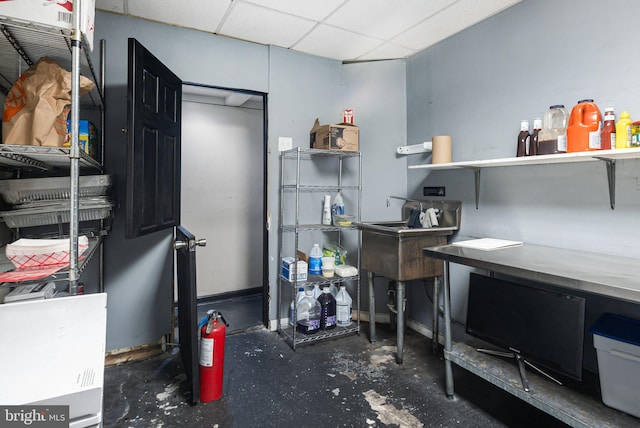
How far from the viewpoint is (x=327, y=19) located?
7.72 feet

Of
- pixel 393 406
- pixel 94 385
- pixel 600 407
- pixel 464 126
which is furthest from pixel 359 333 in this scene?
pixel 94 385

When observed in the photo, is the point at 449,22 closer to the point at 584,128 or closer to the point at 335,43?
the point at 335,43

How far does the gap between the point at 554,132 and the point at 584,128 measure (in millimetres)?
216

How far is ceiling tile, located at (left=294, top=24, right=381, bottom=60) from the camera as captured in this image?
2.56 meters

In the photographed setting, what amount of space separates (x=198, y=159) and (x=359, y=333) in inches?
97.9

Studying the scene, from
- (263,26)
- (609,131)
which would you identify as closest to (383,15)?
(263,26)

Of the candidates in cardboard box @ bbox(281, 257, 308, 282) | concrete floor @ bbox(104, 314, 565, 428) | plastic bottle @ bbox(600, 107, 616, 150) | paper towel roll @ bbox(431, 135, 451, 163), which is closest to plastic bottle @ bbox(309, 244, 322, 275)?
cardboard box @ bbox(281, 257, 308, 282)

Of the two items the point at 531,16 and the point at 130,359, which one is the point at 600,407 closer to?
the point at 531,16

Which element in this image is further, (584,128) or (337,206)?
(337,206)

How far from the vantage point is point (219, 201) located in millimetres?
3711

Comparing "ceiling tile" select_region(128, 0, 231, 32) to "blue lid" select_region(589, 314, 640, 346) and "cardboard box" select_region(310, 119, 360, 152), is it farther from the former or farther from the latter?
"blue lid" select_region(589, 314, 640, 346)

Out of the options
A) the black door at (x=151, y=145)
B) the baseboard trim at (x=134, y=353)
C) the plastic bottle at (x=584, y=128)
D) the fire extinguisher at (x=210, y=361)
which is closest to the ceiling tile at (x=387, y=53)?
the plastic bottle at (x=584, y=128)

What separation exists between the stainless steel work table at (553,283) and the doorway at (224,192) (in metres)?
2.21

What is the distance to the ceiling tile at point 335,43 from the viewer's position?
256cm
